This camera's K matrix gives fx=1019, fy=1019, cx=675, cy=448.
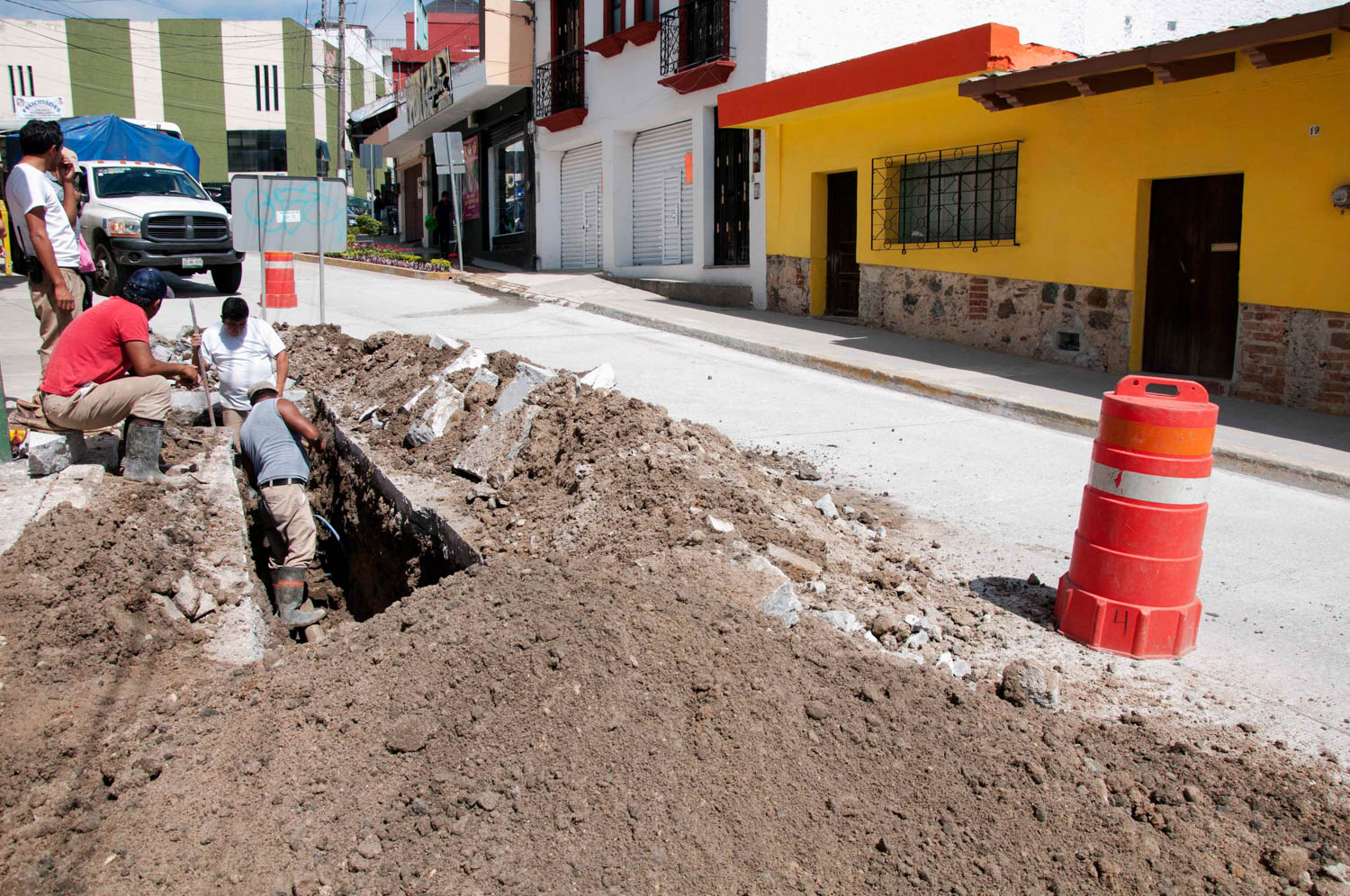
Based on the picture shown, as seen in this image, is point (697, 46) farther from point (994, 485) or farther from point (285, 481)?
point (285, 481)

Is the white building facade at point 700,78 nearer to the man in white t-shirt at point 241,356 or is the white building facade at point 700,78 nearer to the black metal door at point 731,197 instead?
the black metal door at point 731,197

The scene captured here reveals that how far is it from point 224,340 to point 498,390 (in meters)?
1.88

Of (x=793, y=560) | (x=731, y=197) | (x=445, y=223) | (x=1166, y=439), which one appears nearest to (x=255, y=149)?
(x=445, y=223)

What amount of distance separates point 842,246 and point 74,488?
37.5ft

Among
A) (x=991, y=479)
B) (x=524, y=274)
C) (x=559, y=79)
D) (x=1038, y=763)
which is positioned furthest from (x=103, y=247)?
(x=1038, y=763)

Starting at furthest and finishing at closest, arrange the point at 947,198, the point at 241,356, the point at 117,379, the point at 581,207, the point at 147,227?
the point at 581,207, the point at 147,227, the point at 947,198, the point at 241,356, the point at 117,379

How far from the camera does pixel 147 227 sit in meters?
15.5

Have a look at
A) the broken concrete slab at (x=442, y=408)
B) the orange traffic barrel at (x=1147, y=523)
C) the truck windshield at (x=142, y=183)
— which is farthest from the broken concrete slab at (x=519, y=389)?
the truck windshield at (x=142, y=183)

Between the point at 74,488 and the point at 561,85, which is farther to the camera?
the point at 561,85

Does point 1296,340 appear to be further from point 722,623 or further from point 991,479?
point 722,623

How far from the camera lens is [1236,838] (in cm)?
276

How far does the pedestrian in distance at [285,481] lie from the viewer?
6363mm

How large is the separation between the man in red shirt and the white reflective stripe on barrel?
207 inches

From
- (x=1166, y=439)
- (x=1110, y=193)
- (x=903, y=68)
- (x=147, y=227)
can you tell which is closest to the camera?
(x=1166, y=439)
